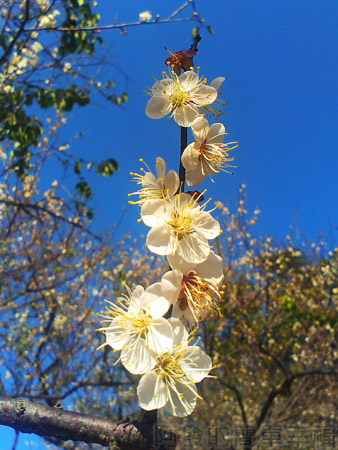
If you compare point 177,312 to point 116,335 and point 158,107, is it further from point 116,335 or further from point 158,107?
point 158,107

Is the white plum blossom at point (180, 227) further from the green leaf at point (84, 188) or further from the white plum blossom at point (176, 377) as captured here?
the green leaf at point (84, 188)

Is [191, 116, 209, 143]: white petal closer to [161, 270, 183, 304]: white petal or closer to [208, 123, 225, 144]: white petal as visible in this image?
[208, 123, 225, 144]: white petal

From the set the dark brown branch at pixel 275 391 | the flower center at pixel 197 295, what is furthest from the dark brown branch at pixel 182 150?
the dark brown branch at pixel 275 391

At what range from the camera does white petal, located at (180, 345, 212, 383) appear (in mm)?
759

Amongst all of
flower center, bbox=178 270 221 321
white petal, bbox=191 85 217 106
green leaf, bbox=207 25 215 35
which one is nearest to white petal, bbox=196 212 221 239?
flower center, bbox=178 270 221 321

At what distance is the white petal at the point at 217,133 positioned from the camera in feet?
3.11

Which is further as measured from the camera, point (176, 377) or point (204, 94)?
point (204, 94)

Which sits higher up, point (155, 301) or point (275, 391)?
point (155, 301)

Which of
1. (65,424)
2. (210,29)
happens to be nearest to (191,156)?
(65,424)

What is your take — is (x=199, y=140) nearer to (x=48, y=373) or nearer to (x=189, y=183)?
(x=189, y=183)

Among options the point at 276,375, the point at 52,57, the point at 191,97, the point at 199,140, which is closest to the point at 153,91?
the point at 191,97

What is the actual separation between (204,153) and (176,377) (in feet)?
1.79

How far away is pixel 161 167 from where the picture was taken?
2.86 ft

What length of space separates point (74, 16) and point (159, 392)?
2.99 m
